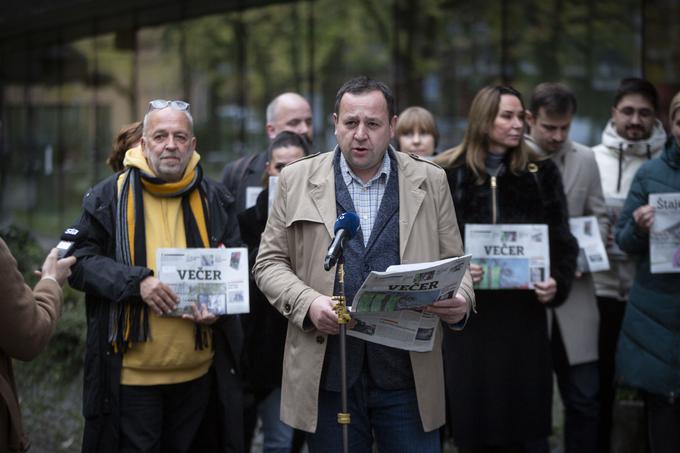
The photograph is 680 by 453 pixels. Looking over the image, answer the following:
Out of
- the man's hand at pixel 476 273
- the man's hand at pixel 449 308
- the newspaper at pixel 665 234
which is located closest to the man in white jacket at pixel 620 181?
the newspaper at pixel 665 234

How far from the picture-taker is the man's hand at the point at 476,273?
5.30 meters

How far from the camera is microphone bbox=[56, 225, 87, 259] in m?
4.33

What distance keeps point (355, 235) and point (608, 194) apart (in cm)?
293

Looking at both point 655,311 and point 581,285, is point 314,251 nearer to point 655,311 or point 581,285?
point 655,311

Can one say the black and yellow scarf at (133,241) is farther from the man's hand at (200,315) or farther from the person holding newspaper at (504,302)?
the person holding newspaper at (504,302)

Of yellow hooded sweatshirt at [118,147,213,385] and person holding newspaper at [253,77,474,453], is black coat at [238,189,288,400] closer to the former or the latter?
yellow hooded sweatshirt at [118,147,213,385]

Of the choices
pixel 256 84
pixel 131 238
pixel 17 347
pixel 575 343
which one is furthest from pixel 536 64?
pixel 17 347

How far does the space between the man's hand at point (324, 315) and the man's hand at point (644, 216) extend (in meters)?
2.25

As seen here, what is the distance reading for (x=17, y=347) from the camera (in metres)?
3.78

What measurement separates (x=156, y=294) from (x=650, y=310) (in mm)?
2754

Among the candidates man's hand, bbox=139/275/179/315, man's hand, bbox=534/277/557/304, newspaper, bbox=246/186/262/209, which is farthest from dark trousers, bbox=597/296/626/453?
man's hand, bbox=139/275/179/315

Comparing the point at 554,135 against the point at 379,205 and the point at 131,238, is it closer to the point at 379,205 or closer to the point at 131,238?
the point at 379,205

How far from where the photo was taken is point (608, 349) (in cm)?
633

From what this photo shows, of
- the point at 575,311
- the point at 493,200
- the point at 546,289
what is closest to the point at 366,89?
the point at 493,200
